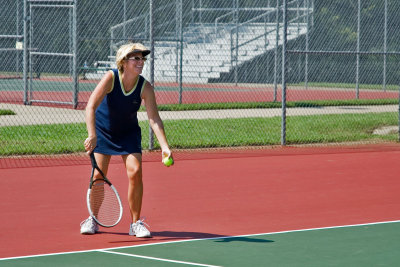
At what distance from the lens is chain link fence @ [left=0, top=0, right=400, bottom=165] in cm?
1588

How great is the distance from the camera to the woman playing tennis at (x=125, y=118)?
7387 millimetres

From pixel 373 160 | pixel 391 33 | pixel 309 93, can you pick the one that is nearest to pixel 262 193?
pixel 373 160

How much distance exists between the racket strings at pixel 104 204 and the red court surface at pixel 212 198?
158 millimetres

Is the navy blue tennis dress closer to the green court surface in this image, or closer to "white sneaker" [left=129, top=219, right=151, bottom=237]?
"white sneaker" [left=129, top=219, right=151, bottom=237]

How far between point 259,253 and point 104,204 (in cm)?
149

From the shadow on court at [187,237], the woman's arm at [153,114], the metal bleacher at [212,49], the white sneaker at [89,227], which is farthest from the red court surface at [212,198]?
the metal bleacher at [212,49]

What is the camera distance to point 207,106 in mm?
21125

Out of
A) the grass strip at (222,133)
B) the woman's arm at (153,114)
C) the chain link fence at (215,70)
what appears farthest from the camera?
the chain link fence at (215,70)

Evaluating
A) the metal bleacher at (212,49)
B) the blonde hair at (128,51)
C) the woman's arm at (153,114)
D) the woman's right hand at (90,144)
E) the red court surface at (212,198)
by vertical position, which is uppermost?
the metal bleacher at (212,49)

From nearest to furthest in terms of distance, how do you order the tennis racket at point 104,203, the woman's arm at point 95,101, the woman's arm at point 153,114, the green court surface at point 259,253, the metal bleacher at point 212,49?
the green court surface at point 259,253 < the woman's arm at point 95,101 < the tennis racket at point 104,203 < the woman's arm at point 153,114 < the metal bleacher at point 212,49

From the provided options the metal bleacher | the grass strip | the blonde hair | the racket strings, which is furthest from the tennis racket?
the metal bleacher

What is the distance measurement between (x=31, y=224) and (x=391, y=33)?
2804 centimetres

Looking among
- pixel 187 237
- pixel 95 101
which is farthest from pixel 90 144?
pixel 187 237

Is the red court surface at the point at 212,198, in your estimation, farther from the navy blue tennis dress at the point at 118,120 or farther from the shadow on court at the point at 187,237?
the navy blue tennis dress at the point at 118,120
